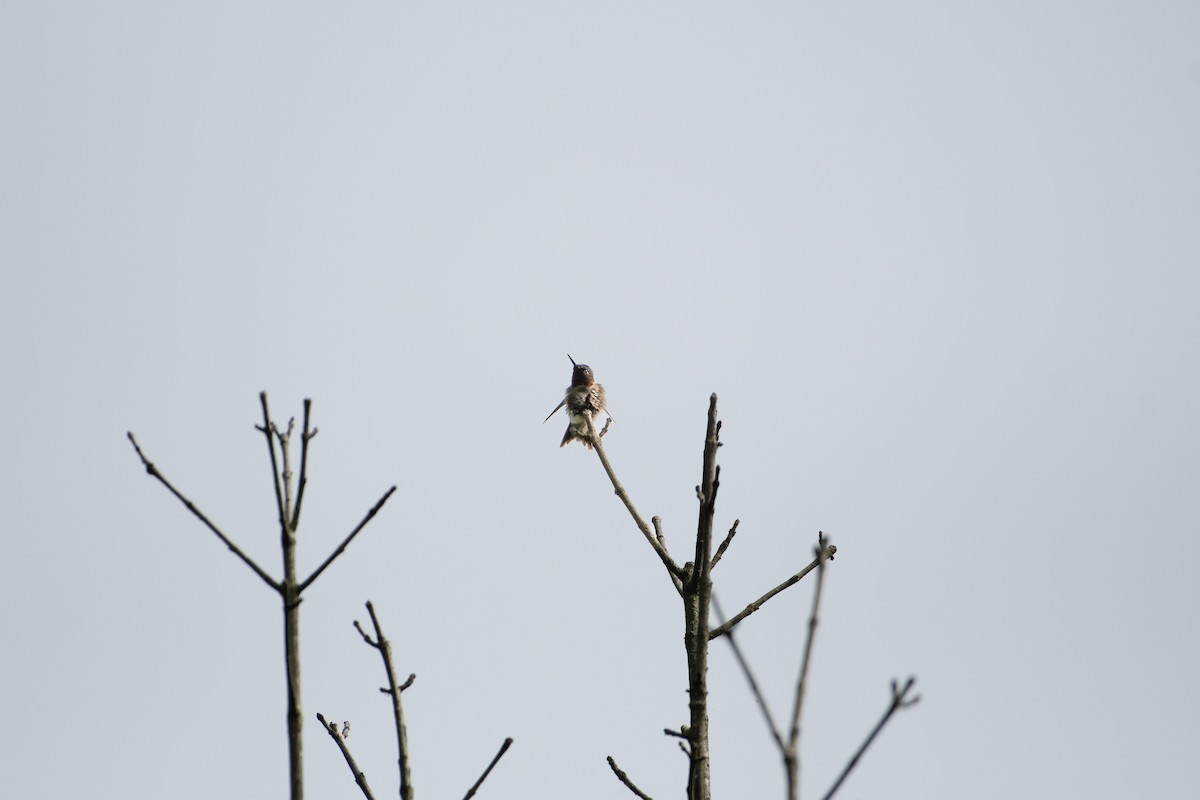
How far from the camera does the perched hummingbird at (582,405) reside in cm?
1316

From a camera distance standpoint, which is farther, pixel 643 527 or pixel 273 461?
pixel 643 527

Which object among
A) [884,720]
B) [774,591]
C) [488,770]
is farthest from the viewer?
[774,591]

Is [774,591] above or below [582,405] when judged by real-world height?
below

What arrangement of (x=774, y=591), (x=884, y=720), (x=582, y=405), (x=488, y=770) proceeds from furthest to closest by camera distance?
(x=582, y=405), (x=774, y=591), (x=488, y=770), (x=884, y=720)

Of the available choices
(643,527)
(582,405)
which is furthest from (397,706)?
(582,405)

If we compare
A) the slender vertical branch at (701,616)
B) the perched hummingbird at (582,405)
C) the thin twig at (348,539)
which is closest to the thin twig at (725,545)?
the slender vertical branch at (701,616)

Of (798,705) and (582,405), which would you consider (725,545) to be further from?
(582,405)

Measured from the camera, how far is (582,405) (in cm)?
1316

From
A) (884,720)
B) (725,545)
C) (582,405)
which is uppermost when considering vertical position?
(582,405)

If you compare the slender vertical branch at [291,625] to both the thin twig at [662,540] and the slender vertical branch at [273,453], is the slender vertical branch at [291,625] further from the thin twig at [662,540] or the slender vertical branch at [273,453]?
the thin twig at [662,540]

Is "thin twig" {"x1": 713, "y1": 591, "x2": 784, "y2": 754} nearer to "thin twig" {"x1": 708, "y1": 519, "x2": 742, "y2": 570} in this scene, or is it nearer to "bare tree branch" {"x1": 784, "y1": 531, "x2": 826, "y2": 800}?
"bare tree branch" {"x1": 784, "y1": 531, "x2": 826, "y2": 800}

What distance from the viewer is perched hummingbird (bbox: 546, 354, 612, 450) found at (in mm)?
13164

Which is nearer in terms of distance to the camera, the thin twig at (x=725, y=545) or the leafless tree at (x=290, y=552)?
the leafless tree at (x=290, y=552)

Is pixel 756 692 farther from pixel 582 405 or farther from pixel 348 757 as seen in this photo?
pixel 582 405
